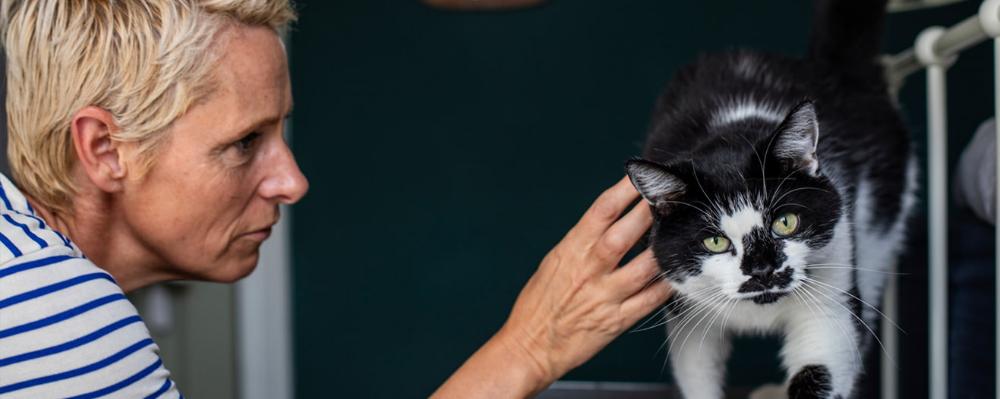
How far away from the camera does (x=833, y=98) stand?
4.50ft

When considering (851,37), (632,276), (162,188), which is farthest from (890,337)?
(162,188)

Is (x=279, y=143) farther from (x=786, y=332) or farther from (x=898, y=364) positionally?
(x=898, y=364)

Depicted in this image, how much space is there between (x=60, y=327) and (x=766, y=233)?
73 centimetres

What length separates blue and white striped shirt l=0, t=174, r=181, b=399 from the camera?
83 cm

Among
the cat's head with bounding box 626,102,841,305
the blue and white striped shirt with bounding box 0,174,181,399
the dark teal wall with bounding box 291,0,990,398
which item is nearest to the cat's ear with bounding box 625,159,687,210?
the cat's head with bounding box 626,102,841,305

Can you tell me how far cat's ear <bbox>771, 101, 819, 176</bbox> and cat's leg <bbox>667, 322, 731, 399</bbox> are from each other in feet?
0.81

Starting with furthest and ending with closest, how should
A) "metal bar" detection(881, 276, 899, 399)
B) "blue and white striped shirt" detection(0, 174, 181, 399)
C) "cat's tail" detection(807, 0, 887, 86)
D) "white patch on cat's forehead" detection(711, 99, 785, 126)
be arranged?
"metal bar" detection(881, 276, 899, 399)
"cat's tail" detection(807, 0, 887, 86)
"white patch on cat's forehead" detection(711, 99, 785, 126)
"blue and white striped shirt" detection(0, 174, 181, 399)

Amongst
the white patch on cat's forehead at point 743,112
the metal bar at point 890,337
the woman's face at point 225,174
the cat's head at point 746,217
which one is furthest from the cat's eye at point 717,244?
the metal bar at point 890,337

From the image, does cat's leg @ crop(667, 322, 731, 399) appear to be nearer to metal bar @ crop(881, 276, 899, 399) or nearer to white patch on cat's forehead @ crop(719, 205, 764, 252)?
white patch on cat's forehead @ crop(719, 205, 764, 252)

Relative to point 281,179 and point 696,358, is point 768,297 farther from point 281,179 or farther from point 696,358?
point 281,179

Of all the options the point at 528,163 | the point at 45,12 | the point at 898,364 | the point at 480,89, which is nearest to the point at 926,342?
the point at 898,364

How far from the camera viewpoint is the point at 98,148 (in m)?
1.04

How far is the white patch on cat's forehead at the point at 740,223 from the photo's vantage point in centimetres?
102

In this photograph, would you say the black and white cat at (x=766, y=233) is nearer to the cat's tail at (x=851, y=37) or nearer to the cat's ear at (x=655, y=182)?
the cat's ear at (x=655, y=182)
